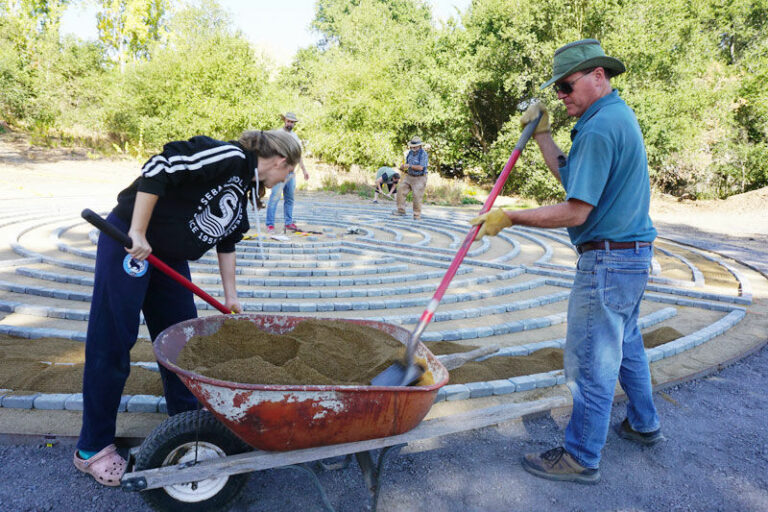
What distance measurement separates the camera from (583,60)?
8.34 feet

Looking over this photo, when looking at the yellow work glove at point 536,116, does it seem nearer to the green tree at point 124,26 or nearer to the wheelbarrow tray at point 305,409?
the wheelbarrow tray at point 305,409

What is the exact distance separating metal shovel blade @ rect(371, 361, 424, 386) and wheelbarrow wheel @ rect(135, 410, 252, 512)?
2.45 feet

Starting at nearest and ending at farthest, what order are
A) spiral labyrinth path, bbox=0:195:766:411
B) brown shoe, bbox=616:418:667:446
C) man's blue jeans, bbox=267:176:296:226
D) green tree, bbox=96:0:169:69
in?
1. brown shoe, bbox=616:418:667:446
2. spiral labyrinth path, bbox=0:195:766:411
3. man's blue jeans, bbox=267:176:296:226
4. green tree, bbox=96:0:169:69

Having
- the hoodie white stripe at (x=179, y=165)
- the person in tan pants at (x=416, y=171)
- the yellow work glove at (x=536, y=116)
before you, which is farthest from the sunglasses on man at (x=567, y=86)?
the person in tan pants at (x=416, y=171)

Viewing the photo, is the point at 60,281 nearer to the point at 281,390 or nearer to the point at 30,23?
the point at 281,390

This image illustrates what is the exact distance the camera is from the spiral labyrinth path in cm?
430

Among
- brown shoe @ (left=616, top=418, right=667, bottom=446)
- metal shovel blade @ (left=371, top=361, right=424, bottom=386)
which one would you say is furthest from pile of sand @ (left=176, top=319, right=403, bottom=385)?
brown shoe @ (left=616, top=418, right=667, bottom=446)

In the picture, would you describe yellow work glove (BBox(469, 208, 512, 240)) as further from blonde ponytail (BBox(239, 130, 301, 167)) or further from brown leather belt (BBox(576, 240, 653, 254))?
blonde ponytail (BBox(239, 130, 301, 167))

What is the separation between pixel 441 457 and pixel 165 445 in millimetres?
1558

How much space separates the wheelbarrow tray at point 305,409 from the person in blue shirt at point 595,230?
941mm

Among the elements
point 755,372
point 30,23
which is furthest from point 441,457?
point 30,23

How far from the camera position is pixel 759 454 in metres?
3.08

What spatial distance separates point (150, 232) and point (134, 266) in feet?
0.62

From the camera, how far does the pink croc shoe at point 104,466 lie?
244 centimetres
